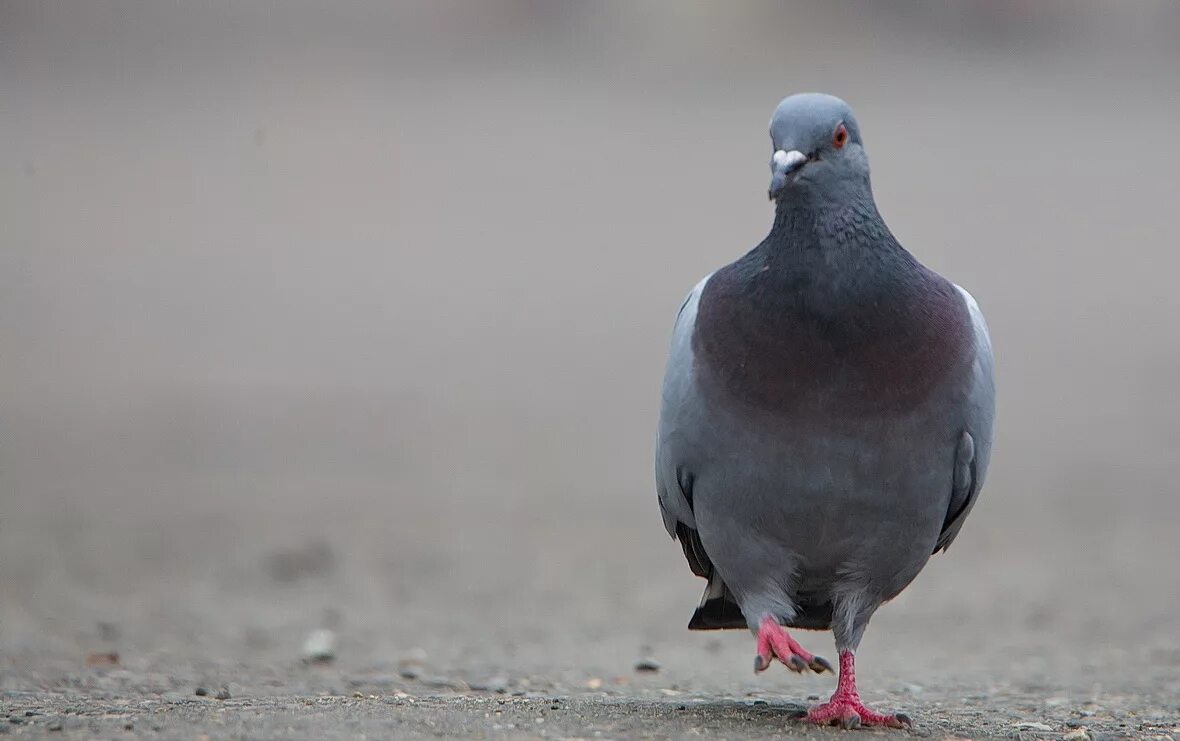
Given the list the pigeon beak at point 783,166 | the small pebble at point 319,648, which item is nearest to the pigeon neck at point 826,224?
the pigeon beak at point 783,166

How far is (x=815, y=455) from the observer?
4.52 meters

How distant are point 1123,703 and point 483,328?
8295mm

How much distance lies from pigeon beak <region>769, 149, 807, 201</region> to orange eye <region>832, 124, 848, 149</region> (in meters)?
0.11

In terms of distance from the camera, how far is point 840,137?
4617 millimetres

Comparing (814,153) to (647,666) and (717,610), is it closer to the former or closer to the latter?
(717,610)

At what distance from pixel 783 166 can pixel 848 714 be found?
155cm

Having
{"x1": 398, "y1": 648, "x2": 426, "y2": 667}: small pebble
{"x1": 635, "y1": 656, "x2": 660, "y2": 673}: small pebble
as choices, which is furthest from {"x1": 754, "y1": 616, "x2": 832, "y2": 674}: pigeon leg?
{"x1": 398, "y1": 648, "x2": 426, "y2": 667}: small pebble

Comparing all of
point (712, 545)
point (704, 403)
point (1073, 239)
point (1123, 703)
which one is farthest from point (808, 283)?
point (1073, 239)

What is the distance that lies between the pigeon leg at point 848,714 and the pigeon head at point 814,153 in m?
1.40

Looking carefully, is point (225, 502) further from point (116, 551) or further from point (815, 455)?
point (815, 455)

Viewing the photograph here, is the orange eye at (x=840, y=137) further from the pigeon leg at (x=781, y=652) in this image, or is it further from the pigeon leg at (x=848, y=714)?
the pigeon leg at (x=848, y=714)

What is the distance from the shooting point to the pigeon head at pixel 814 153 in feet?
14.9

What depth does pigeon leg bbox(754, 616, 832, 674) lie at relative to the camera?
4418 mm

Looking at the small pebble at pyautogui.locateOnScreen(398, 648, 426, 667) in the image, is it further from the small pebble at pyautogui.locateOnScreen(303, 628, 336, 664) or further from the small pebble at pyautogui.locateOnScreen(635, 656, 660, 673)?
the small pebble at pyautogui.locateOnScreen(635, 656, 660, 673)
